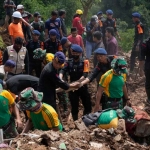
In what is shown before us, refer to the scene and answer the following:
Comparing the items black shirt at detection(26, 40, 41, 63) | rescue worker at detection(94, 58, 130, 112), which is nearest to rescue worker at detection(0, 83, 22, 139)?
rescue worker at detection(94, 58, 130, 112)

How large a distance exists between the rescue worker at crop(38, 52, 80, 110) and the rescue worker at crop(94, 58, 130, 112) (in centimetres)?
69

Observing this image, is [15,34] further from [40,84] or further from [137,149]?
[137,149]

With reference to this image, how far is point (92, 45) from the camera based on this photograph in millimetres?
11734

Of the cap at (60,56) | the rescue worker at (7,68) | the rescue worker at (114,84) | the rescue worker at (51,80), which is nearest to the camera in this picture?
the cap at (60,56)

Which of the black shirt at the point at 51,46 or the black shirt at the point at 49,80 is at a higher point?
the black shirt at the point at 51,46

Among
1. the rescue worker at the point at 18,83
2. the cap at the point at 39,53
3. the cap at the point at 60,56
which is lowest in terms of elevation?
the rescue worker at the point at 18,83

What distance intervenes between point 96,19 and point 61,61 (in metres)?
5.94

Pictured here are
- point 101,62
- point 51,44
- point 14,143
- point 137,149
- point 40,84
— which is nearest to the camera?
point 14,143

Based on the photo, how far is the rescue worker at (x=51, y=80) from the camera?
638 cm

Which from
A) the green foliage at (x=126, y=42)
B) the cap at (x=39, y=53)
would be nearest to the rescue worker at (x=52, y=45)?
the cap at (x=39, y=53)

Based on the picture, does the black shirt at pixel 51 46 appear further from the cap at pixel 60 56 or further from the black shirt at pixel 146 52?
the cap at pixel 60 56

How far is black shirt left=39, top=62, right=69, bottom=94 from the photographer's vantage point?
643cm

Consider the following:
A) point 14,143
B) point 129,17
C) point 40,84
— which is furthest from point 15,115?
point 129,17

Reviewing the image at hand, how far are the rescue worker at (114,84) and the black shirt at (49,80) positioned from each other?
71 cm
